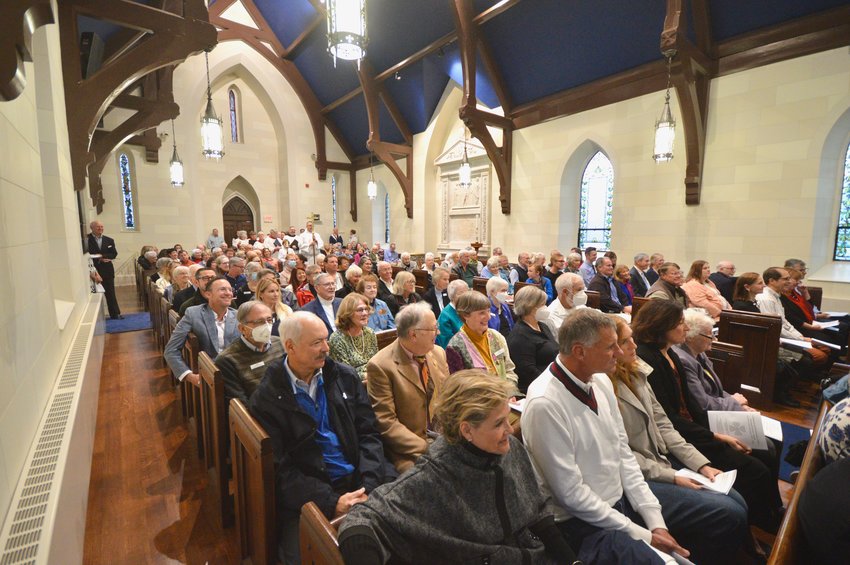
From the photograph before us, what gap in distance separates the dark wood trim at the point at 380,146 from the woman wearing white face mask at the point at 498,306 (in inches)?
312

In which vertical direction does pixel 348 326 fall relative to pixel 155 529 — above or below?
above

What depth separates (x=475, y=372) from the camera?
130 centimetres

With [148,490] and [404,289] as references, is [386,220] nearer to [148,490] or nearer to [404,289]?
[404,289]

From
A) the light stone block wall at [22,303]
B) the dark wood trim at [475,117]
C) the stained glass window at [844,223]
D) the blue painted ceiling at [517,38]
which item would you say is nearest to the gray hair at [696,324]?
the light stone block wall at [22,303]

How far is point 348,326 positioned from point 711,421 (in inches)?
79.5

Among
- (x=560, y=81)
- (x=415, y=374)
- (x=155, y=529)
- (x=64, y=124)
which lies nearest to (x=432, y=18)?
(x=560, y=81)

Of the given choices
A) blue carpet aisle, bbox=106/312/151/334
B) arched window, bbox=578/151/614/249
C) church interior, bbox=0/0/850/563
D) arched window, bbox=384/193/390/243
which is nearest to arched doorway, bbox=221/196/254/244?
church interior, bbox=0/0/850/563

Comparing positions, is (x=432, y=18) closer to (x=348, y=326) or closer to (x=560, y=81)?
(x=560, y=81)

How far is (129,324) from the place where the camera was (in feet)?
20.9

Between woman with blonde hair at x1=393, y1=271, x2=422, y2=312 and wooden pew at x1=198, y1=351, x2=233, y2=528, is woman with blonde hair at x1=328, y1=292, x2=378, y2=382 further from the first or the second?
woman with blonde hair at x1=393, y1=271, x2=422, y2=312

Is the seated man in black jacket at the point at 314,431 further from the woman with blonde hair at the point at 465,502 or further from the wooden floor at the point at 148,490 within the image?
the wooden floor at the point at 148,490

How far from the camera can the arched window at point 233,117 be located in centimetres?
1294

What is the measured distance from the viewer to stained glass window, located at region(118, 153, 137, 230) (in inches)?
419

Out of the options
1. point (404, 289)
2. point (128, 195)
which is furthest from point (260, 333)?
point (128, 195)
